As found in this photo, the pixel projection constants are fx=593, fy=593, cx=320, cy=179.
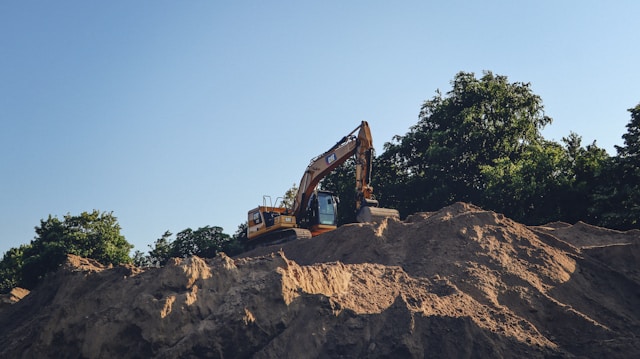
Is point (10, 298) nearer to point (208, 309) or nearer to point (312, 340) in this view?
point (208, 309)

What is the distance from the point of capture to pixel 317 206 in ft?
85.0

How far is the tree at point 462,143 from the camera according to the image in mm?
35719

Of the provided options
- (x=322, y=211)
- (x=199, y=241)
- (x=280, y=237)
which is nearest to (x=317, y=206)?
(x=322, y=211)

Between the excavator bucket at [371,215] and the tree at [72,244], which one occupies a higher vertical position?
the tree at [72,244]

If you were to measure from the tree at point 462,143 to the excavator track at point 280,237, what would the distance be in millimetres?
11869

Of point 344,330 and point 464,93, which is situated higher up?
point 464,93

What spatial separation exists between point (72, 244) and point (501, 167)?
85.2 feet

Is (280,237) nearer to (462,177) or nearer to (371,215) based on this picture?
(371,215)

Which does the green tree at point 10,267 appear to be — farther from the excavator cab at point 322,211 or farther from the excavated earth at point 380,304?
the excavated earth at point 380,304

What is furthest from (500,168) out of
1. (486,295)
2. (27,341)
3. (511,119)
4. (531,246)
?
(27,341)

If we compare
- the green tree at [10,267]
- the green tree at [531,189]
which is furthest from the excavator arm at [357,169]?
the green tree at [10,267]

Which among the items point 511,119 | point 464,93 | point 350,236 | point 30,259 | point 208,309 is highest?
point 464,93

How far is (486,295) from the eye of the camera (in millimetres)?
15297

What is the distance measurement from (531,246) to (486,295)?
3437 millimetres
